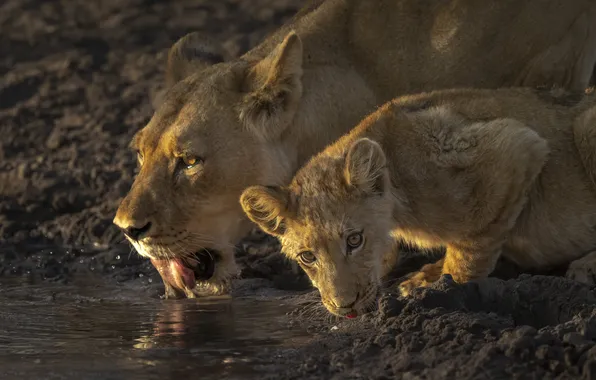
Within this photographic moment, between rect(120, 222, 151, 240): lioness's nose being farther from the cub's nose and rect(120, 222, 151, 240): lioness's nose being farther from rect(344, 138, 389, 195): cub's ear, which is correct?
rect(344, 138, 389, 195): cub's ear

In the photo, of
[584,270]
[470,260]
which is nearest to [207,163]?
[470,260]

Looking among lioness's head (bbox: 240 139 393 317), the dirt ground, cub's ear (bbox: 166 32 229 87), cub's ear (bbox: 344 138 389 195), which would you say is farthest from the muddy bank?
cub's ear (bbox: 166 32 229 87)

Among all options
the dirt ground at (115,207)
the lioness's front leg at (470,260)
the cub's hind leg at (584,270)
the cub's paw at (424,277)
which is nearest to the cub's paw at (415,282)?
the cub's paw at (424,277)

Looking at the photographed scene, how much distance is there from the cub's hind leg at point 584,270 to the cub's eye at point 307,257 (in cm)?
135

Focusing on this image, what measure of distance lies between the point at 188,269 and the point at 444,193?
1.40m

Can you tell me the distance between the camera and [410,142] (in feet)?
21.3

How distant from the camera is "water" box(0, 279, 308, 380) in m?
5.56

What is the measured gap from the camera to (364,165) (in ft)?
20.0

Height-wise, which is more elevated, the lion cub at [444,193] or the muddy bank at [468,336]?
the lion cub at [444,193]

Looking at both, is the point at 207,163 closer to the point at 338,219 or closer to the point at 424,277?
the point at 338,219

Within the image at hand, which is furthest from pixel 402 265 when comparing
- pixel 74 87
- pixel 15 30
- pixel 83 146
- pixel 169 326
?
pixel 15 30

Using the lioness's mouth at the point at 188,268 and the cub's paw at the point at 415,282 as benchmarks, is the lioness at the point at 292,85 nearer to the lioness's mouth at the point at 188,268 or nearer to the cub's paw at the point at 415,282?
the lioness's mouth at the point at 188,268

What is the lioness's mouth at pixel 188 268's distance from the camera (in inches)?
273

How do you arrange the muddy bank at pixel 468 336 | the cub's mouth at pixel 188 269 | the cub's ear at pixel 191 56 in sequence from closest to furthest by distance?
the muddy bank at pixel 468 336 < the cub's mouth at pixel 188 269 < the cub's ear at pixel 191 56
